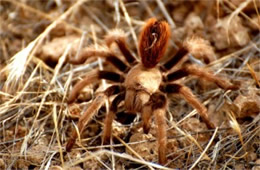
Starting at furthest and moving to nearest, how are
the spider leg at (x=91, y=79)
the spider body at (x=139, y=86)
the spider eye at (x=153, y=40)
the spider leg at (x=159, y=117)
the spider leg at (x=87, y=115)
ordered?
1. the spider leg at (x=91, y=79)
2. the spider eye at (x=153, y=40)
3. the spider body at (x=139, y=86)
4. the spider leg at (x=87, y=115)
5. the spider leg at (x=159, y=117)

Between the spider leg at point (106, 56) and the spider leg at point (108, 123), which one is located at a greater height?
the spider leg at point (106, 56)

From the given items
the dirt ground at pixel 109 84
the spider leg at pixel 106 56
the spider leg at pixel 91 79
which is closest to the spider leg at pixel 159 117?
the dirt ground at pixel 109 84

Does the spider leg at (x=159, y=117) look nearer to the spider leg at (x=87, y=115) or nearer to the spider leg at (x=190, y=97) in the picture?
the spider leg at (x=190, y=97)

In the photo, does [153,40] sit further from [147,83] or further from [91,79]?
[91,79]

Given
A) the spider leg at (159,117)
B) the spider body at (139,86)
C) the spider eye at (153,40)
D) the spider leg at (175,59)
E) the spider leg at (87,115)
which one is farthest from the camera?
the spider leg at (175,59)

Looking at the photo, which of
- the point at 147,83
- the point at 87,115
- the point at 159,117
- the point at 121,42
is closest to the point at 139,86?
the point at 147,83

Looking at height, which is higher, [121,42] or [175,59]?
[121,42]

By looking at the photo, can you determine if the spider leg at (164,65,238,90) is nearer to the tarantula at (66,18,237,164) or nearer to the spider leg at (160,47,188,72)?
the tarantula at (66,18,237,164)
